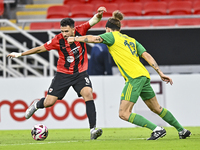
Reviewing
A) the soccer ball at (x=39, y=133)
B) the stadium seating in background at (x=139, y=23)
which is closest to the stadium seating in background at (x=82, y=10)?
the stadium seating in background at (x=139, y=23)

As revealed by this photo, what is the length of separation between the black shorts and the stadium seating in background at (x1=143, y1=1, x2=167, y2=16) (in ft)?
25.9

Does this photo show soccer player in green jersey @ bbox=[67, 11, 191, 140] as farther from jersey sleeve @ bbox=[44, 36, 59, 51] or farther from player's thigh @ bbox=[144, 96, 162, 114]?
jersey sleeve @ bbox=[44, 36, 59, 51]

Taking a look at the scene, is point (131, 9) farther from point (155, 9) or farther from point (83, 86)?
point (83, 86)

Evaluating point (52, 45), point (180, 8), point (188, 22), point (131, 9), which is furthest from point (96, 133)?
point (180, 8)

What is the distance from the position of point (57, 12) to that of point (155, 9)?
3.33m

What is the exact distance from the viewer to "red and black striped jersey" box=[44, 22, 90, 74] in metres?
5.89

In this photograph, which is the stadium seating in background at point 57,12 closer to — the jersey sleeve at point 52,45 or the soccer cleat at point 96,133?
the jersey sleeve at point 52,45

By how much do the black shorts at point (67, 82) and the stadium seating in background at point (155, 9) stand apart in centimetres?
789

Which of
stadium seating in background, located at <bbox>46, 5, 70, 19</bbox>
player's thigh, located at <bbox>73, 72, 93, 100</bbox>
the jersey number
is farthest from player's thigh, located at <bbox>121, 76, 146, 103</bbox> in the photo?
stadium seating in background, located at <bbox>46, 5, 70, 19</bbox>

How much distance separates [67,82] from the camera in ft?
19.5

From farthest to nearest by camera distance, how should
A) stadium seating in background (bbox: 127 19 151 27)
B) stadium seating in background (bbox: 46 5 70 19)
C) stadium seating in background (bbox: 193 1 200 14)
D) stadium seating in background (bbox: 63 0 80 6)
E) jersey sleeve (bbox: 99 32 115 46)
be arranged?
stadium seating in background (bbox: 63 0 80 6), stadium seating in background (bbox: 46 5 70 19), stadium seating in background (bbox: 193 1 200 14), stadium seating in background (bbox: 127 19 151 27), jersey sleeve (bbox: 99 32 115 46)

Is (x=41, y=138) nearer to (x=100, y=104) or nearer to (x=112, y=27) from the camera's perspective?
(x=112, y=27)

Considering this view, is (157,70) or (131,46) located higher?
(131,46)

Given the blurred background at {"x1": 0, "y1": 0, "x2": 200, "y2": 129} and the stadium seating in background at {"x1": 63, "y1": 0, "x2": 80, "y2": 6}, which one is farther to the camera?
the stadium seating in background at {"x1": 63, "y1": 0, "x2": 80, "y2": 6}
